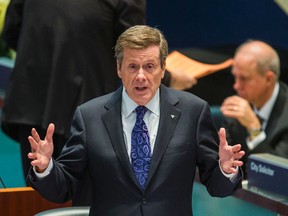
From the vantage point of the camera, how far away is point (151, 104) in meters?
2.89

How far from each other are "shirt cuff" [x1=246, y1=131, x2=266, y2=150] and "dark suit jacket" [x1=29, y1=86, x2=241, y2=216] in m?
1.88

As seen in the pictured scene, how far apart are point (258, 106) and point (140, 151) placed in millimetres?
2393

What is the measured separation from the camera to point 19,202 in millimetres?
3551

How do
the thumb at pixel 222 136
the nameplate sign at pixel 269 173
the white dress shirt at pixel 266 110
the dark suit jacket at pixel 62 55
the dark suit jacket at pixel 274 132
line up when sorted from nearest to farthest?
the thumb at pixel 222 136
the nameplate sign at pixel 269 173
the dark suit jacket at pixel 62 55
the dark suit jacket at pixel 274 132
the white dress shirt at pixel 266 110

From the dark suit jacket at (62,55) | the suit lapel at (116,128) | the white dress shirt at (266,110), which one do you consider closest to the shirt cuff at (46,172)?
the suit lapel at (116,128)

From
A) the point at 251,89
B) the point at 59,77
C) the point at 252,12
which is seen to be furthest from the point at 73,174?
the point at 252,12

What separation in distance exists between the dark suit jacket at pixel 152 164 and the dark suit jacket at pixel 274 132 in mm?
1772

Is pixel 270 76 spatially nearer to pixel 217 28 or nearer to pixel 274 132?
pixel 274 132

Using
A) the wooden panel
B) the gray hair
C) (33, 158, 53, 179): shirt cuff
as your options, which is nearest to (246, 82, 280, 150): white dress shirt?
the wooden panel

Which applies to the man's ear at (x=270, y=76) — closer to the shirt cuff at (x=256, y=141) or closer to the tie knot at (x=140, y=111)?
the shirt cuff at (x=256, y=141)

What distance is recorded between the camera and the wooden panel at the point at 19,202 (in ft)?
11.6

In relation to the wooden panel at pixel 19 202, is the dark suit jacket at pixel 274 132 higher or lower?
higher

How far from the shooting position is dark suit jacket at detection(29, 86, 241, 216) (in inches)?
111

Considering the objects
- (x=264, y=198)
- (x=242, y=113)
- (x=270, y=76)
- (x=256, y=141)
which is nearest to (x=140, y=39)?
(x=264, y=198)
